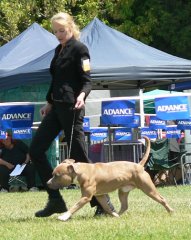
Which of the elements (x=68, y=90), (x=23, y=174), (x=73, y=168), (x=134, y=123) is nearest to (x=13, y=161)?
(x=23, y=174)

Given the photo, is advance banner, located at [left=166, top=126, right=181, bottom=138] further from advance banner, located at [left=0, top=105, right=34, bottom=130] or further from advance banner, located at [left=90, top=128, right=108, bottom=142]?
advance banner, located at [left=0, top=105, right=34, bottom=130]

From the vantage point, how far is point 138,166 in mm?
7094

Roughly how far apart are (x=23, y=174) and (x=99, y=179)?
708 cm

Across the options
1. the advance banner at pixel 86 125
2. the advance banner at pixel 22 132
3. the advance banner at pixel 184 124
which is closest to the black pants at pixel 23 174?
the advance banner at pixel 22 132

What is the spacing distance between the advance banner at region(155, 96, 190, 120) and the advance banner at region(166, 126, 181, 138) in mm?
1022

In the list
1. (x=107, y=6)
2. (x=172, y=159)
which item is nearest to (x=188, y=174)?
(x=172, y=159)

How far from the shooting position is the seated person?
13.7 m

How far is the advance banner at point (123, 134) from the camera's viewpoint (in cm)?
1523

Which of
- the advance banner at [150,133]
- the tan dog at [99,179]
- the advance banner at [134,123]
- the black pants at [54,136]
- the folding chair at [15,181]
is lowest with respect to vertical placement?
the folding chair at [15,181]

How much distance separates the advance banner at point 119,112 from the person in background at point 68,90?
581cm

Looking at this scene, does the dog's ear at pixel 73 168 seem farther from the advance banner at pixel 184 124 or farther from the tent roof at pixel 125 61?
the advance banner at pixel 184 124

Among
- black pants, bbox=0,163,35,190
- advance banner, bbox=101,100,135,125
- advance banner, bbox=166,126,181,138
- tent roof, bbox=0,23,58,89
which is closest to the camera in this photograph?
advance banner, bbox=101,100,135,125

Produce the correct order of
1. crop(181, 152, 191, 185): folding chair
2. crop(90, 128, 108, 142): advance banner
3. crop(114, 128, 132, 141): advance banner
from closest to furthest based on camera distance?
1. crop(181, 152, 191, 185): folding chair
2. crop(114, 128, 132, 141): advance banner
3. crop(90, 128, 108, 142): advance banner

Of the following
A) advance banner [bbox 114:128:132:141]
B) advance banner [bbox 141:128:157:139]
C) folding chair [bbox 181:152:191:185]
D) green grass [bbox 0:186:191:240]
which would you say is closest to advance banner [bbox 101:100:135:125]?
advance banner [bbox 141:128:157:139]
